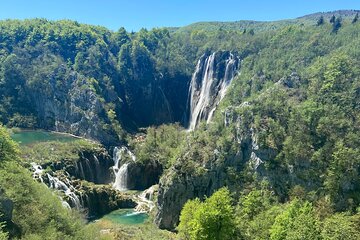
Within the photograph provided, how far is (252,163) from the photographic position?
67.0 metres

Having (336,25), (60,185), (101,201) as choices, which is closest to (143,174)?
(101,201)

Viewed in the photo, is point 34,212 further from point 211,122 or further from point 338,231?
point 211,122

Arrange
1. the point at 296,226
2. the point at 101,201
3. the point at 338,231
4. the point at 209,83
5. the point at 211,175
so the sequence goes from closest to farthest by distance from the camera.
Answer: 1. the point at 296,226
2. the point at 338,231
3. the point at 211,175
4. the point at 101,201
5. the point at 209,83

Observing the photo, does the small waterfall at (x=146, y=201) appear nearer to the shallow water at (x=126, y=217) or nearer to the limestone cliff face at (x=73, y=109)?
the shallow water at (x=126, y=217)

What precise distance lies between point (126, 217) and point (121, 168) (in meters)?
21.2

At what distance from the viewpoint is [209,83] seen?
124562mm

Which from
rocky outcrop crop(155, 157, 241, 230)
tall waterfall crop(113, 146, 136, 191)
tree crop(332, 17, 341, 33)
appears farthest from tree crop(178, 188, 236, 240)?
tree crop(332, 17, 341, 33)

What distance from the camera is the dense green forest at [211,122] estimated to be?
151 ft

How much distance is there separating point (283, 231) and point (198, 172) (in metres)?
27.8

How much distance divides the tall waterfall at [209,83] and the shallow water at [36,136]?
36.1 meters

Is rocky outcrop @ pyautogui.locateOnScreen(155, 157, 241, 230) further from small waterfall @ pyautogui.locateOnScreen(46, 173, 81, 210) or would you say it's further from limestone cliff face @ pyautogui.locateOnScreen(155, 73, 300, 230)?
small waterfall @ pyautogui.locateOnScreen(46, 173, 81, 210)

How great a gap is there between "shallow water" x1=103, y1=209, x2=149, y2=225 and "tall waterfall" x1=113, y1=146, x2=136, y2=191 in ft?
44.4

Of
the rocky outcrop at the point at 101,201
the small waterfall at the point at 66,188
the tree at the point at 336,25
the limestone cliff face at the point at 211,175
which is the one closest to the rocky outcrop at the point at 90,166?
the small waterfall at the point at 66,188

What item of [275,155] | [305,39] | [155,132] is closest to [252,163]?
[275,155]
